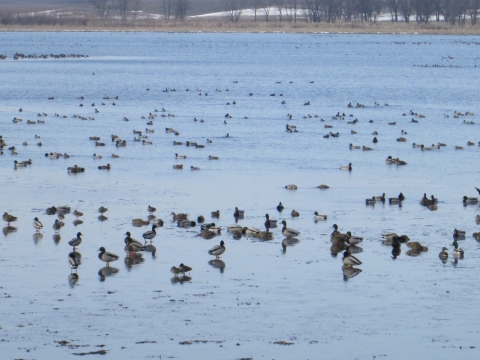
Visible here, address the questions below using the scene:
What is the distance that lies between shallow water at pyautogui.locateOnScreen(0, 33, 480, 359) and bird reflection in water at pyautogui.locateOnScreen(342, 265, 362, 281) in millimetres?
154

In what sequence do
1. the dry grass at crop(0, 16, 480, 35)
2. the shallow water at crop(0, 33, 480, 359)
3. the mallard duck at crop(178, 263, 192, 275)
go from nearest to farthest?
the shallow water at crop(0, 33, 480, 359)
the mallard duck at crop(178, 263, 192, 275)
the dry grass at crop(0, 16, 480, 35)

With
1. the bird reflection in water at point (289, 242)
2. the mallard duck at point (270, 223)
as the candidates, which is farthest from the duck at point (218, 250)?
the mallard duck at point (270, 223)

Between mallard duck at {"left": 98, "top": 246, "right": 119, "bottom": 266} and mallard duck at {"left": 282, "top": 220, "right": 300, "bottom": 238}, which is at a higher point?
mallard duck at {"left": 98, "top": 246, "right": 119, "bottom": 266}

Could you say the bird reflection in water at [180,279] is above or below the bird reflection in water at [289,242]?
above

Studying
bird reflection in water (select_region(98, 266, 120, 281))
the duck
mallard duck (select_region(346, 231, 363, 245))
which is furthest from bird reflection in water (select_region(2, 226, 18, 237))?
mallard duck (select_region(346, 231, 363, 245))

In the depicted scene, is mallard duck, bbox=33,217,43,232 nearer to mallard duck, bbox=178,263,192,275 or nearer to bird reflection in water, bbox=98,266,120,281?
bird reflection in water, bbox=98,266,120,281

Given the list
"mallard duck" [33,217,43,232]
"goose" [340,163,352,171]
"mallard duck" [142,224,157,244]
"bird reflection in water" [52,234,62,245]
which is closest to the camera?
"mallard duck" [142,224,157,244]

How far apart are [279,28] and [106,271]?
156002mm

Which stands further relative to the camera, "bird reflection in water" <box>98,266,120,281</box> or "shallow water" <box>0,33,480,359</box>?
"bird reflection in water" <box>98,266,120,281</box>

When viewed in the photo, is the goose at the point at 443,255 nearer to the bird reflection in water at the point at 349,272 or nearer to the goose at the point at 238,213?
the bird reflection in water at the point at 349,272

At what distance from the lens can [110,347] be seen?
13789 mm

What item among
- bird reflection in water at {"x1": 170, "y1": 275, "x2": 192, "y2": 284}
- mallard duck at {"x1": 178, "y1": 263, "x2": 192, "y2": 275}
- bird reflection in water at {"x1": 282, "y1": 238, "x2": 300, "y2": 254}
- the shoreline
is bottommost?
bird reflection in water at {"x1": 282, "y1": 238, "x2": 300, "y2": 254}

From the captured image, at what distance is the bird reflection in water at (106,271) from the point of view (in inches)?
699

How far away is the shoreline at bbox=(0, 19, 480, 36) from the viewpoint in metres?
159
